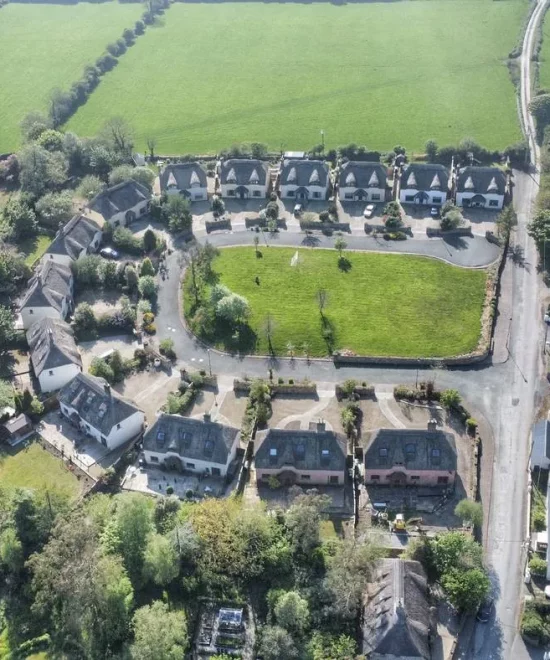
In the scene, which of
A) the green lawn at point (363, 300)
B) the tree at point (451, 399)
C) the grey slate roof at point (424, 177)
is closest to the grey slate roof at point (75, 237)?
the green lawn at point (363, 300)

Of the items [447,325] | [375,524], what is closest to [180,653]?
[375,524]

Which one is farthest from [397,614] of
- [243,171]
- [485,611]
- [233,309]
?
[243,171]

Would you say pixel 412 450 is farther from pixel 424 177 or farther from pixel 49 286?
pixel 424 177

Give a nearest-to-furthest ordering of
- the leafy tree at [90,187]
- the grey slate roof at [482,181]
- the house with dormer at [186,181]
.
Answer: the grey slate roof at [482,181], the leafy tree at [90,187], the house with dormer at [186,181]

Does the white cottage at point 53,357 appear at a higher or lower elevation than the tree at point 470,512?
higher

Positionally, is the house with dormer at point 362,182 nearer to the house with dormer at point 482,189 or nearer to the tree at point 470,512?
the house with dormer at point 482,189

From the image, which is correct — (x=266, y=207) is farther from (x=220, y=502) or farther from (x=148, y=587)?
(x=148, y=587)
